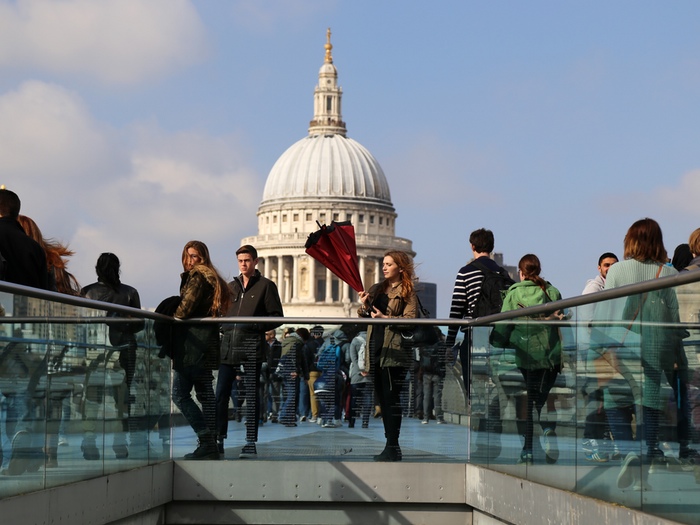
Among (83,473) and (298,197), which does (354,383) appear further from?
(298,197)

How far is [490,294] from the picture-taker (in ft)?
33.2

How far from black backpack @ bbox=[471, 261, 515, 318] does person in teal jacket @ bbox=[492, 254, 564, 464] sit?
753 mm

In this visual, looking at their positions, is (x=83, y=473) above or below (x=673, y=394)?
below

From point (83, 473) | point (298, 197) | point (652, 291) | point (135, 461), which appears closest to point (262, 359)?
point (135, 461)

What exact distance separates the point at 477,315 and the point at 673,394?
477 centimetres

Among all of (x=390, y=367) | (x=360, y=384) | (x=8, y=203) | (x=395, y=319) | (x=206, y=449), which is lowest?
(x=206, y=449)

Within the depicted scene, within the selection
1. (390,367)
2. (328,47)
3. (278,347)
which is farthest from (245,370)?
(328,47)

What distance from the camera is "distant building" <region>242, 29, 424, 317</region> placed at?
135 metres

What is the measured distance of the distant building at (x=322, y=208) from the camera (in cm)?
13488

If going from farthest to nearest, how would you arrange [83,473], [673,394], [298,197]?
1. [298,197]
2. [83,473]
3. [673,394]

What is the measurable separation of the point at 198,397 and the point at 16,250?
2026mm

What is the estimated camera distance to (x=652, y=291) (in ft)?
18.6

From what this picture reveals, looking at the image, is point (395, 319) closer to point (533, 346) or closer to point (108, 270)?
point (533, 346)

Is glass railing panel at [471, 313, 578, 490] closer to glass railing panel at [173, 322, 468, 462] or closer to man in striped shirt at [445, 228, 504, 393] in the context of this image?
glass railing panel at [173, 322, 468, 462]
